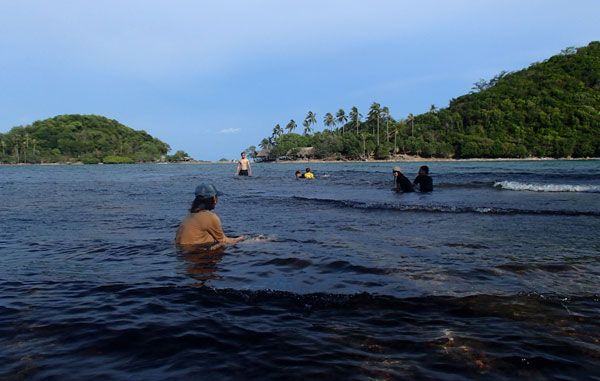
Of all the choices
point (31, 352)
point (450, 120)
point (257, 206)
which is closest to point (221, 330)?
point (31, 352)

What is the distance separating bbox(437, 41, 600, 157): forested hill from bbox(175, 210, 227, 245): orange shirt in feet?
324

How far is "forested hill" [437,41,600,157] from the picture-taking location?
88.2 meters

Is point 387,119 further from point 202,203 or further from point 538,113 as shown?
point 202,203

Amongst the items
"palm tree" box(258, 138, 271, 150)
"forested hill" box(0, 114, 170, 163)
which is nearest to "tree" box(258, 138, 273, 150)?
"palm tree" box(258, 138, 271, 150)

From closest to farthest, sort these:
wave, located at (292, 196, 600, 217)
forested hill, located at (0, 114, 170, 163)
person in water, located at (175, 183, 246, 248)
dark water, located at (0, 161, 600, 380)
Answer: dark water, located at (0, 161, 600, 380) < person in water, located at (175, 183, 246, 248) < wave, located at (292, 196, 600, 217) < forested hill, located at (0, 114, 170, 163)

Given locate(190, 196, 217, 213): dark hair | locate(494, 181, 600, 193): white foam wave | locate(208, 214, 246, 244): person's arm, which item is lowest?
locate(494, 181, 600, 193): white foam wave

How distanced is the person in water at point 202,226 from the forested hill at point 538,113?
9869cm

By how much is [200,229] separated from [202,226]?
8cm

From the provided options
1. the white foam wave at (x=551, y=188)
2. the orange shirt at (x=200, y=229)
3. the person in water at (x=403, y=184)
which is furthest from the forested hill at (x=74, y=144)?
the orange shirt at (x=200, y=229)

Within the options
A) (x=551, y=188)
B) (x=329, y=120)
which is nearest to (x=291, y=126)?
(x=329, y=120)

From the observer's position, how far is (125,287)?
14.4 feet

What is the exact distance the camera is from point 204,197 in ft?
19.3

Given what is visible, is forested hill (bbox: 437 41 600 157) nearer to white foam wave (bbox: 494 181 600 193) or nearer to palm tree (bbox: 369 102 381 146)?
palm tree (bbox: 369 102 381 146)

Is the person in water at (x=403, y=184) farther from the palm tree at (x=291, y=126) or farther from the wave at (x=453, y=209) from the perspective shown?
the palm tree at (x=291, y=126)
